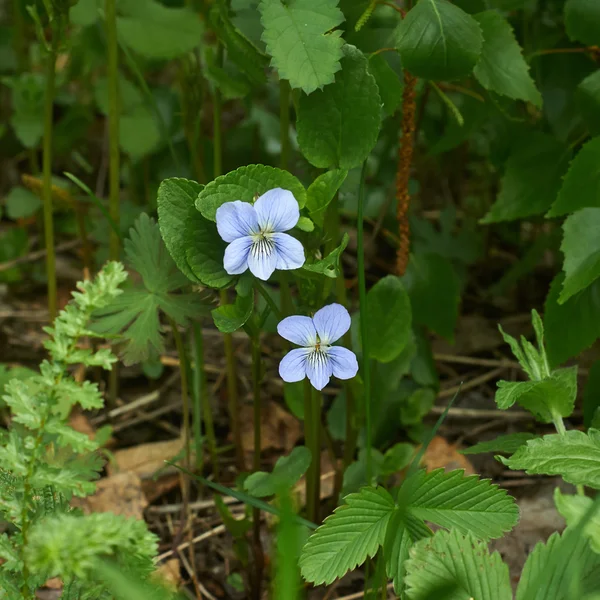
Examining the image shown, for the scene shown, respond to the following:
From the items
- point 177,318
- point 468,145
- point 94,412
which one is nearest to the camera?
point 177,318

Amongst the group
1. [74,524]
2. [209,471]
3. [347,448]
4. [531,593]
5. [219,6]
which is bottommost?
[209,471]

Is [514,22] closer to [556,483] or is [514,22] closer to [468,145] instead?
[468,145]

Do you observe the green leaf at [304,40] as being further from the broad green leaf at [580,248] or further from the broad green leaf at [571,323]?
the broad green leaf at [571,323]

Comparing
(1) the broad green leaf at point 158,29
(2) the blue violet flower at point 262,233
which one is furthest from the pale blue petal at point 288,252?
(1) the broad green leaf at point 158,29

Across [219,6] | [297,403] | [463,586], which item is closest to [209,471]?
[297,403]

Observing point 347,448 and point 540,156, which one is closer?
point 347,448

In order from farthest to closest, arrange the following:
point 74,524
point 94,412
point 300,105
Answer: point 94,412, point 300,105, point 74,524

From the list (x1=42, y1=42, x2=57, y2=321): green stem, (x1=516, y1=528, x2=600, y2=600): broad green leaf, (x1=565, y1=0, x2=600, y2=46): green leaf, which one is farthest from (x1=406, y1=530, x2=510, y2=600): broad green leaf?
(x1=42, y1=42, x2=57, y2=321): green stem

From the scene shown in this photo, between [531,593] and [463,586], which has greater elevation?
[531,593]
